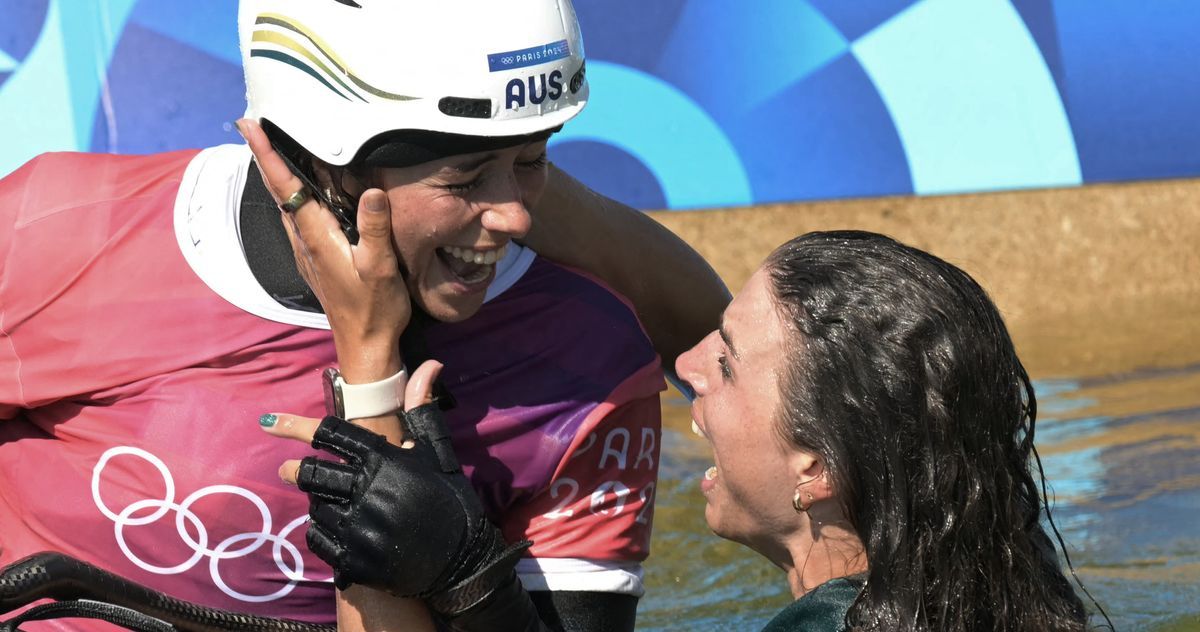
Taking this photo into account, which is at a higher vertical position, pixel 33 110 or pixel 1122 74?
pixel 1122 74

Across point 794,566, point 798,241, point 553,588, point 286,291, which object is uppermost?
point 798,241

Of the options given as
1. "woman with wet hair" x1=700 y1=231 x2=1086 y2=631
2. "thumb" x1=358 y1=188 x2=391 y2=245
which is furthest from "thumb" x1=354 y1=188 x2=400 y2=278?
"woman with wet hair" x1=700 y1=231 x2=1086 y2=631

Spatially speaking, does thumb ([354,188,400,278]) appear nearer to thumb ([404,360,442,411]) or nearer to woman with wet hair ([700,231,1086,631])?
thumb ([404,360,442,411])

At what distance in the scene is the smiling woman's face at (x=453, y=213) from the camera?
2.56 m

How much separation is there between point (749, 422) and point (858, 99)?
166 inches

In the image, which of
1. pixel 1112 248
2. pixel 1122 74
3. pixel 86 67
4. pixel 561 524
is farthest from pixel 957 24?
pixel 561 524

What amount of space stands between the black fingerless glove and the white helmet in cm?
48

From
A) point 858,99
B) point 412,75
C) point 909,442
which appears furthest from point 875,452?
point 858,99

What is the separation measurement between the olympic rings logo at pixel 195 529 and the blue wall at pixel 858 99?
11.1 ft

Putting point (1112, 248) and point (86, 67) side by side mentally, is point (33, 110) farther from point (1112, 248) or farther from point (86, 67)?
point (1112, 248)

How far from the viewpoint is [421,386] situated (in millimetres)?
2566

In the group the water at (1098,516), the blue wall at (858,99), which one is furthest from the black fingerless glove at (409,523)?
the blue wall at (858,99)

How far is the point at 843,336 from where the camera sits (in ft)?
7.22

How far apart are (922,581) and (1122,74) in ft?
15.7
